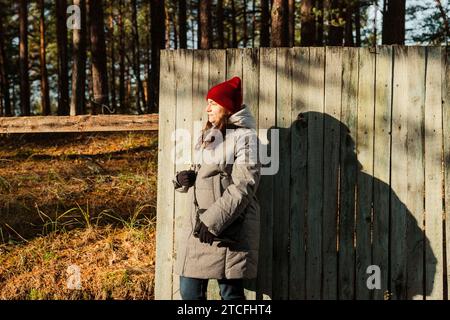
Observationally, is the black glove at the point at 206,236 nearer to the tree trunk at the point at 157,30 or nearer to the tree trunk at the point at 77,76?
the tree trunk at the point at 77,76

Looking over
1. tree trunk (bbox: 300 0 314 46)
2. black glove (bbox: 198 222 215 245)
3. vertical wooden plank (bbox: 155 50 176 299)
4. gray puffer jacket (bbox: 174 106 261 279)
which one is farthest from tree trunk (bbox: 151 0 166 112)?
black glove (bbox: 198 222 215 245)

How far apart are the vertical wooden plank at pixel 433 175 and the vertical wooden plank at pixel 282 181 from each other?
3.51 ft

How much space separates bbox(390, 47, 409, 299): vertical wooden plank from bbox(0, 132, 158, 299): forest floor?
7.35 feet

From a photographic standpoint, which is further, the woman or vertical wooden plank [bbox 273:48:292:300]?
vertical wooden plank [bbox 273:48:292:300]

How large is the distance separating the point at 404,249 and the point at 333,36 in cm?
1064

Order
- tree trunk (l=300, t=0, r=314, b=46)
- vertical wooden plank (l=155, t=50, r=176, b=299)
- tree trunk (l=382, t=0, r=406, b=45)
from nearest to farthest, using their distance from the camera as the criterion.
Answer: vertical wooden plank (l=155, t=50, r=176, b=299) → tree trunk (l=382, t=0, r=406, b=45) → tree trunk (l=300, t=0, r=314, b=46)

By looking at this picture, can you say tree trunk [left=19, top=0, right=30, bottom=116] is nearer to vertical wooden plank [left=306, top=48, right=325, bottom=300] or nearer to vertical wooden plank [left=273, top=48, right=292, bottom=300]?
vertical wooden plank [left=273, top=48, right=292, bottom=300]

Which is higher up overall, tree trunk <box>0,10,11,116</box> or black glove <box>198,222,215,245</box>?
tree trunk <box>0,10,11,116</box>

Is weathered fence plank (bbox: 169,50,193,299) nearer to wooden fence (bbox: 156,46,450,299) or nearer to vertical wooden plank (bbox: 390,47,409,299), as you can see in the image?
wooden fence (bbox: 156,46,450,299)

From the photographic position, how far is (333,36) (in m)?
14.0

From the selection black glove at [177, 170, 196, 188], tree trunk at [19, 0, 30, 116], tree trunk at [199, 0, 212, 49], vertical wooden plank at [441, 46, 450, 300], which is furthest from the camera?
tree trunk at [19, 0, 30, 116]

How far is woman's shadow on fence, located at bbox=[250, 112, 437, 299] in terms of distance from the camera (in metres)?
4.17

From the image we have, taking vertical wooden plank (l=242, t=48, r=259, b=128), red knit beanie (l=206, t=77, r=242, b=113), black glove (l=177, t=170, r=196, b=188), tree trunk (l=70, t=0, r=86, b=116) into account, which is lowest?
black glove (l=177, t=170, r=196, b=188)
